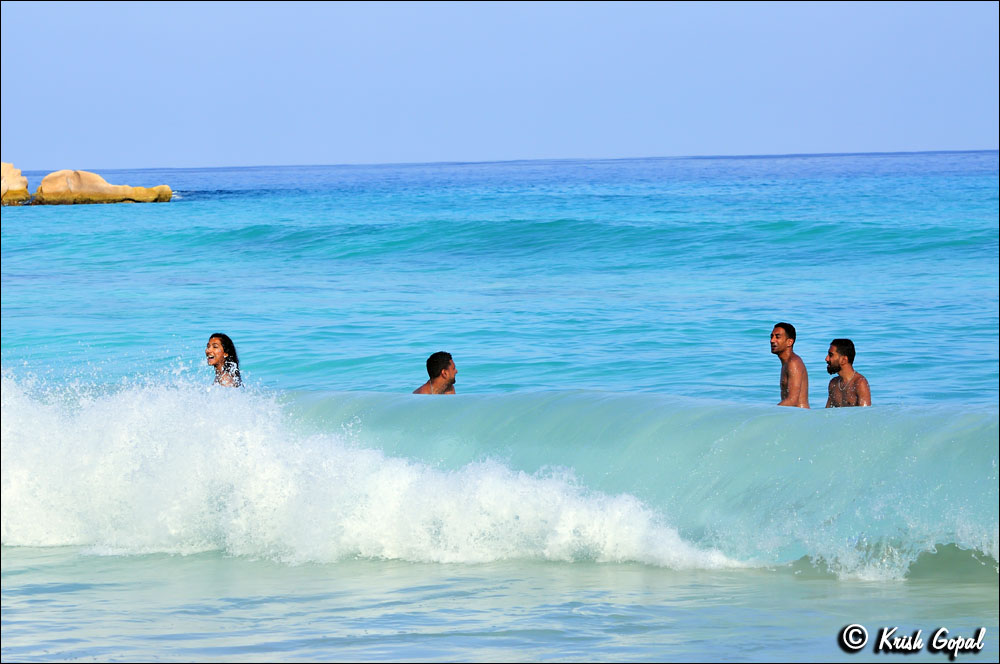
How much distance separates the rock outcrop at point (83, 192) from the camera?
58594 millimetres

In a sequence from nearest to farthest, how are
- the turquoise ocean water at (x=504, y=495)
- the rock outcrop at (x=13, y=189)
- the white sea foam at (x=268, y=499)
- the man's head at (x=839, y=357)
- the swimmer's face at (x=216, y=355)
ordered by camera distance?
the turquoise ocean water at (x=504, y=495) → the white sea foam at (x=268, y=499) → the man's head at (x=839, y=357) → the swimmer's face at (x=216, y=355) → the rock outcrop at (x=13, y=189)

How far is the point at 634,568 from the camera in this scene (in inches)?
258

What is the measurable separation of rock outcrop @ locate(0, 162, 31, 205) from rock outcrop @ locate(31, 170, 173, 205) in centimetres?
59

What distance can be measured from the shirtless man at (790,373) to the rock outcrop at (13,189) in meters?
55.7

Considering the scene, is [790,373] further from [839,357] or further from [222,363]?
[222,363]

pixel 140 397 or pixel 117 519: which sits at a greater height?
pixel 140 397

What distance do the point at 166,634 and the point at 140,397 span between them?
144 inches

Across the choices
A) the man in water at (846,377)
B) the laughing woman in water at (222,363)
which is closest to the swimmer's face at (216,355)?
the laughing woman in water at (222,363)

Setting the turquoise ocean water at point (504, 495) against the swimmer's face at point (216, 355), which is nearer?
the turquoise ocean water at point (504, 495)

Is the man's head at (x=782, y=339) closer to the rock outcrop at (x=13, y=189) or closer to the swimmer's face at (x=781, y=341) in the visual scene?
the swimmer's face at (x=781, y=341)

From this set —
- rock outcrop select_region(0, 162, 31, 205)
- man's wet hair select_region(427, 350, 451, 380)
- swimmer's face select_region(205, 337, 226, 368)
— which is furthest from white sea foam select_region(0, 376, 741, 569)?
rock outcrop select_region(0, 162, 31, 205)

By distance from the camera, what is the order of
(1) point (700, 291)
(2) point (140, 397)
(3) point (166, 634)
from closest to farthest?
1. (3) point (166, 634)
2. (2) point (140, 397)
3. (1) point (700, 291)

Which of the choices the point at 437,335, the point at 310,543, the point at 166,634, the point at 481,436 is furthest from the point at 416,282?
the point at 166,634

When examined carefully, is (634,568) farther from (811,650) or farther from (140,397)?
(140,397)
